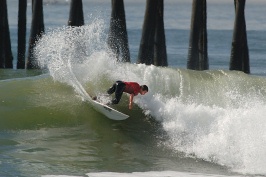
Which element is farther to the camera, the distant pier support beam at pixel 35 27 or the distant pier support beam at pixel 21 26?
the distant pier support beam at pixel 21 26

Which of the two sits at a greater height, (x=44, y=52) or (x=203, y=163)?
(x=44, y=52)

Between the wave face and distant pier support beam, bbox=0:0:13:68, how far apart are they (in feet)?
23.1

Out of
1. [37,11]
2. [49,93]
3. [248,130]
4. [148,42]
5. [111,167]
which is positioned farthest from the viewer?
[37,11]

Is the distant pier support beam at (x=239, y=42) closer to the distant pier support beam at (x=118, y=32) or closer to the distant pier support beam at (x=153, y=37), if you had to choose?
the distant pier support beam at (x=153, y=37)

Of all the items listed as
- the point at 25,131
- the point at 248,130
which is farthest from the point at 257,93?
the point at 25,131

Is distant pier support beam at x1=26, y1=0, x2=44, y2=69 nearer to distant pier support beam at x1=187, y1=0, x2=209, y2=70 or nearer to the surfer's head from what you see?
distant pier support beam at x1=187, y1=0, x2=209, y2=70

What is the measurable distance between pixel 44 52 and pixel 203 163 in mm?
6203

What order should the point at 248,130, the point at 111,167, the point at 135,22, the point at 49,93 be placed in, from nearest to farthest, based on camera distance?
the point at 111,167 < the point at 248,130 < the point at 49,93 < the point at 135,22

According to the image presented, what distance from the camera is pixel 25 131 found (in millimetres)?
16594

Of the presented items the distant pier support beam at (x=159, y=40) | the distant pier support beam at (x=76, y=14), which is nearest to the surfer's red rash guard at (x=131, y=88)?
the distant pier support beam at (x=159, y=40)

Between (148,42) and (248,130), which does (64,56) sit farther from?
(148,42)

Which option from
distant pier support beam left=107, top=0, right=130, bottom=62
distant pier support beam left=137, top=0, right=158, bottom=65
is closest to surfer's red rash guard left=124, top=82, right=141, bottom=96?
distant pier support beam left=137, top=0, right=158, bottom=65

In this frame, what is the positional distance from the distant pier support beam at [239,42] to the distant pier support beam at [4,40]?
23.0 ft

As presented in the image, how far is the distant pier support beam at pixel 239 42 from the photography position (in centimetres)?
2575
